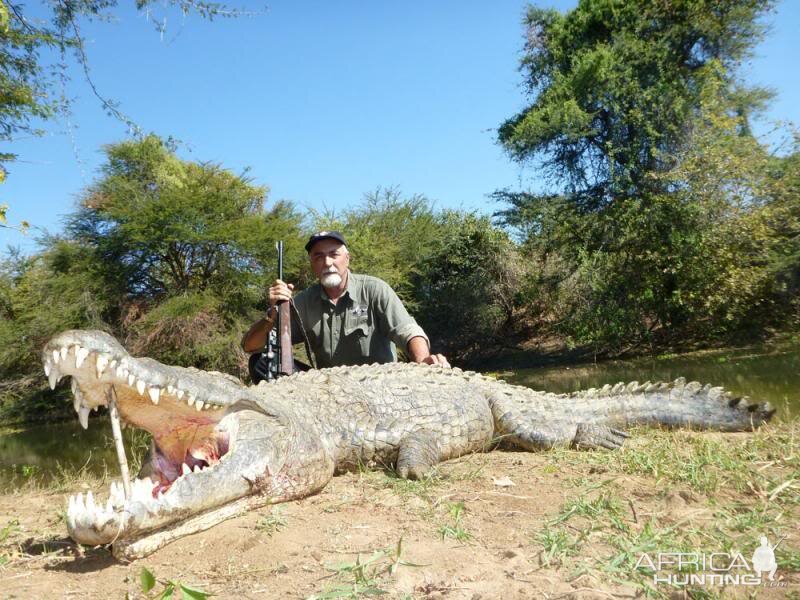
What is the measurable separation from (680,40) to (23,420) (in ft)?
73.5

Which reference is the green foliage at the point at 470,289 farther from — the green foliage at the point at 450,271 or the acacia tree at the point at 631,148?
the acacia tree at the point at 631,148

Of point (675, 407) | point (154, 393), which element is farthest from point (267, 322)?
point (675, 407)

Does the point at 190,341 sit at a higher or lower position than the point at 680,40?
lower

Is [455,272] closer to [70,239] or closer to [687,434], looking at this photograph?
[70,239]

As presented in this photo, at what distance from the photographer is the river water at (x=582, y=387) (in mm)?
6852

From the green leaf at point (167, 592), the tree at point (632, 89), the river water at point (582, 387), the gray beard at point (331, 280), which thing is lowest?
the river water at point (582, 387)

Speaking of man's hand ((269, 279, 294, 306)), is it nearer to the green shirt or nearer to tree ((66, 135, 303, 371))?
the green shirt

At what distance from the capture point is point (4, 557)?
2609 mm

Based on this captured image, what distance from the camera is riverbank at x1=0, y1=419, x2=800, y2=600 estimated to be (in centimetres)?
206

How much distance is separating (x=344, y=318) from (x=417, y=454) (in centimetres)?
229

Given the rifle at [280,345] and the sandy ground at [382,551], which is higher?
the rifle at [280,345]

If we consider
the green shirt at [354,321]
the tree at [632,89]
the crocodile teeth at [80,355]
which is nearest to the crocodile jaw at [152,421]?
the crocodile teeth at [80,355]

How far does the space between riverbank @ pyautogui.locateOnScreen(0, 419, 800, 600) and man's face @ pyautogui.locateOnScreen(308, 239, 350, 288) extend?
2350 mm

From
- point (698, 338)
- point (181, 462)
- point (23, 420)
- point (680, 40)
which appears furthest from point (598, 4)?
point (23, 420)
